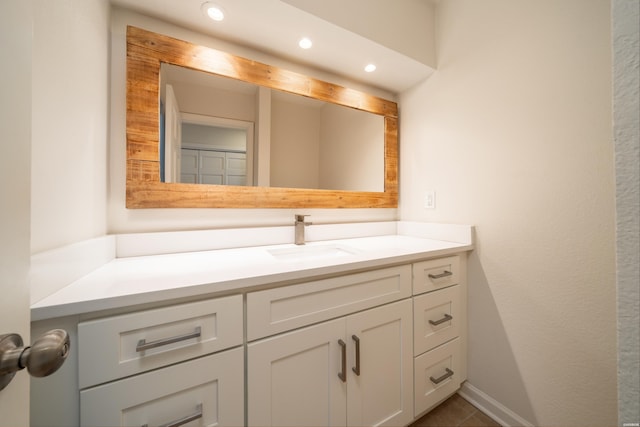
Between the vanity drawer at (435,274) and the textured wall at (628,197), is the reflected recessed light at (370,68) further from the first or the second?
the textured wall at (628,197)

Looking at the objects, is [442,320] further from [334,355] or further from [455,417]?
[334,355]

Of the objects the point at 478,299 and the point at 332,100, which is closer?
the point at 478,299

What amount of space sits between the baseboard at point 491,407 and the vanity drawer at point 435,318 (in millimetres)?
334

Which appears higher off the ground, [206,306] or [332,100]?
[332,100]

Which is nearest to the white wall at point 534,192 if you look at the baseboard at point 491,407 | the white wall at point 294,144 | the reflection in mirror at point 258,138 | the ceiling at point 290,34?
the baseboard at point 491,407

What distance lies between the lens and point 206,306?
2.17ft

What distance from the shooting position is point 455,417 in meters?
1.20

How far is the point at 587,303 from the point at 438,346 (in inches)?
24.1

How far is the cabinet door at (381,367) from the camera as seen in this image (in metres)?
0.90

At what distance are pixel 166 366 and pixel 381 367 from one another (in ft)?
2.60

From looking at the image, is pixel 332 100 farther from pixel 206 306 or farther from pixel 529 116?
pixel 206 306

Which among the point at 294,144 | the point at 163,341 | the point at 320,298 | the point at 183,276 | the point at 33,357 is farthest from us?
the point at 294,144

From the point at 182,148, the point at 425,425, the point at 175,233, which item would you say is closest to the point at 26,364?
the point at 175,233

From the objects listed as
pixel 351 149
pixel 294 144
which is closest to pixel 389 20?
pixel 351 149
